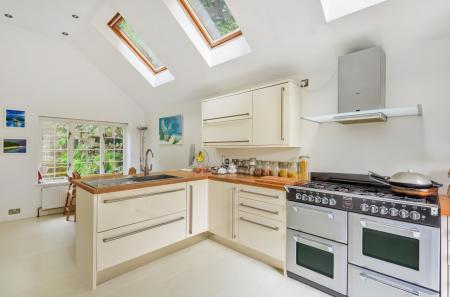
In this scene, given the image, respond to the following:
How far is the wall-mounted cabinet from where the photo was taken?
7.73 ft

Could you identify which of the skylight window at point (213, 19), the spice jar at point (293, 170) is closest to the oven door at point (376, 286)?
the spice jar at point (293, 170)

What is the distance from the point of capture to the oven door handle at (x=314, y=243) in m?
1.78

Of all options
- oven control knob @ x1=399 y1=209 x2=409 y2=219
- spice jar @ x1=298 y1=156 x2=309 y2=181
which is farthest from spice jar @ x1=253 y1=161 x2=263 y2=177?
oven control knob @ x1=399 y1=209 x2=409 y2=219

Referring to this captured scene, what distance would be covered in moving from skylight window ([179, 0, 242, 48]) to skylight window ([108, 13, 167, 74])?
1.09 metres

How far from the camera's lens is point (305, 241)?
1925 mm

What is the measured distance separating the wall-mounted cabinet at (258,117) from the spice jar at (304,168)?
6.9 inches

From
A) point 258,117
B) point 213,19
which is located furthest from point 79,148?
point 258,117

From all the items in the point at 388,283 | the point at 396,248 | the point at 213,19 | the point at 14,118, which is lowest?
the point at 388,283

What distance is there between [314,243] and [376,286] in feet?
1.56

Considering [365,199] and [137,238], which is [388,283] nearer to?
[365,199]

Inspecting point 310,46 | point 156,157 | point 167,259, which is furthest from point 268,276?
point 156,157

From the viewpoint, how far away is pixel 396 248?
59.0 inches

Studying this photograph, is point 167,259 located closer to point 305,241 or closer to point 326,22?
point 305,241

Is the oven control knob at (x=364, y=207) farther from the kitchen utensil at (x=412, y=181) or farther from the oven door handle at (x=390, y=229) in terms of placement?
the kitchen utensil at (x=412, y=181)
